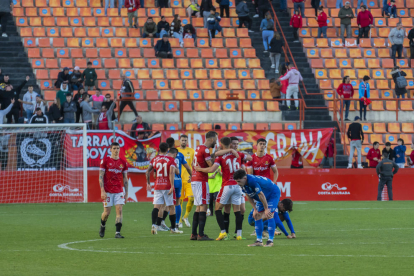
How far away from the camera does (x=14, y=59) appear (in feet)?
100

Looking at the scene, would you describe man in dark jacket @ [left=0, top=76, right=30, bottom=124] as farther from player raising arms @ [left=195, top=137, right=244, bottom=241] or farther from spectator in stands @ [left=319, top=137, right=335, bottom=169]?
player raising arms @ [left=195, top=137, right=244, bottom=241]

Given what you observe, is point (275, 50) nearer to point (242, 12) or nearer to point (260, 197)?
point (242, 12)

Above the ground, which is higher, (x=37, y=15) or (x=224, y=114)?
(x=37, y=15)

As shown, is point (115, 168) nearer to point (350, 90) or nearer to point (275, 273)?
point (275, 273)

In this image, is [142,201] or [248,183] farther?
[142,201]

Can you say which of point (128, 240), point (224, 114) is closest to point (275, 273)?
point (128, 240)

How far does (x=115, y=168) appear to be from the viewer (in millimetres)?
14070

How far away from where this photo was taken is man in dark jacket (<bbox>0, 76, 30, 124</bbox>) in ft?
84.5

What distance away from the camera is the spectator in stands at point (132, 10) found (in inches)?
1256

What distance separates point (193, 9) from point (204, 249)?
22921mm

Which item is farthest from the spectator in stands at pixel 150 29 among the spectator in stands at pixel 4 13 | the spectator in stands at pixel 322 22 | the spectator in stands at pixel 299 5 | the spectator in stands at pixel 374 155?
the spectator in stands at pixel 374 155

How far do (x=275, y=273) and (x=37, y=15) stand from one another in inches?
1030

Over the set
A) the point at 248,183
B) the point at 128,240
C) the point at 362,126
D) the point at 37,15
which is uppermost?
the point at 37,15

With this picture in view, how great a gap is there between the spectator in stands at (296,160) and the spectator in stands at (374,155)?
102 inches
